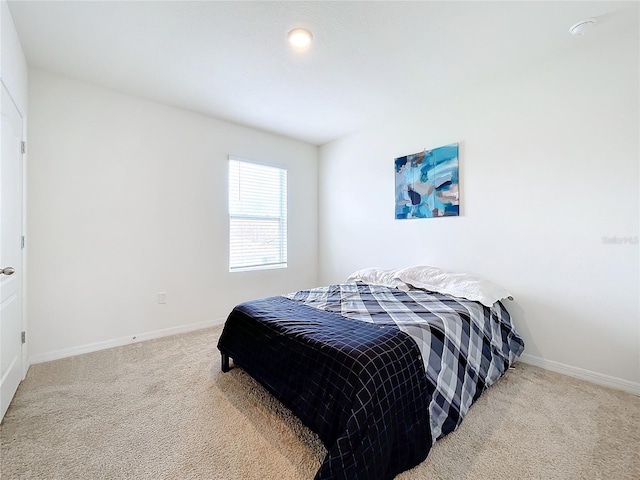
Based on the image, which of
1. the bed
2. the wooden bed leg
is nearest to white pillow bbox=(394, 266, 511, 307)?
the bed

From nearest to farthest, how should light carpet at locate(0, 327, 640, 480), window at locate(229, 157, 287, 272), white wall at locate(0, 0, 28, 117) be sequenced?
light carpet at locate(0, 327, 640, 480) → white wall at locate(0, 0, 28, 117) → window at locate(229, 157, 287, 272)

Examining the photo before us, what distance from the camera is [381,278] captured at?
9.82 feet

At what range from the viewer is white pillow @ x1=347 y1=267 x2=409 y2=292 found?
2802 millimetres

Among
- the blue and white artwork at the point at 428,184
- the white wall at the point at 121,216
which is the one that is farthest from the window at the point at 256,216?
the blue and white artwork at the point at 428,184

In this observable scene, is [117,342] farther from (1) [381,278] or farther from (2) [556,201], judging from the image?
(2) [556,201]

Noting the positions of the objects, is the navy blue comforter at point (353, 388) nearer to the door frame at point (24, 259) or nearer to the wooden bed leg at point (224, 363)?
the wooden bed leg at point (224, 363)

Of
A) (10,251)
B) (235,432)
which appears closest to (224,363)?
(235,432)

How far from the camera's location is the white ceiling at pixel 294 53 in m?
1.81

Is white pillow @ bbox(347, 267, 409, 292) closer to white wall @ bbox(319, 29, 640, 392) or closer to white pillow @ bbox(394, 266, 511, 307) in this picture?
white pillow @ bbox(394, 266, 511, 307)

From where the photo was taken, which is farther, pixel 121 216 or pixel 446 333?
pixel 121 216

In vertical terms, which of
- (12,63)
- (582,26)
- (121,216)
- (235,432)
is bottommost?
(235,432)

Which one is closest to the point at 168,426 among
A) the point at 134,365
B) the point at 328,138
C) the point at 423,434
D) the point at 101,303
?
the point at 134,365

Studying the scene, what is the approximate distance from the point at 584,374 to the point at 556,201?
4.41 feet

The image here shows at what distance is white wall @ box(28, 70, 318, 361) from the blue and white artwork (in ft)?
6.28
